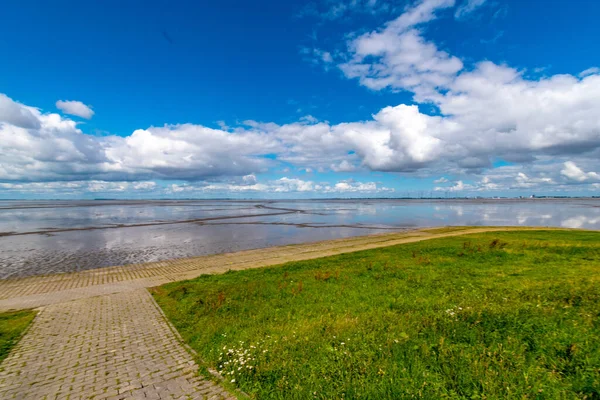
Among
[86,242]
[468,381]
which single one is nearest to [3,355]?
[468,381]

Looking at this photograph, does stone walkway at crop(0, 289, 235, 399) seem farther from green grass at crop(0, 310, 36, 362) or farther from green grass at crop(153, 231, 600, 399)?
green grass at crop(153, 231, 600, 399)

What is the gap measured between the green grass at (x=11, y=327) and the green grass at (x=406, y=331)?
191 inches

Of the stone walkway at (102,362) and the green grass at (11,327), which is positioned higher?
the stone walkway at (102,362)

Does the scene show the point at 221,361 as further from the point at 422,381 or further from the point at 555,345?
the point at 555,345

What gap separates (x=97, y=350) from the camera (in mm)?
9062

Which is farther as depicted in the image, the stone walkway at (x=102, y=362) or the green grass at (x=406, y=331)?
the stone walkway at (x=102, y=362)

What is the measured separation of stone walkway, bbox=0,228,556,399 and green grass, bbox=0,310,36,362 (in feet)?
0.87

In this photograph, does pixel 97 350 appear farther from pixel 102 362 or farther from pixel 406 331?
pixel 406 331

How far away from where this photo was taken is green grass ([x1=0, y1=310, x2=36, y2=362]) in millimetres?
9508

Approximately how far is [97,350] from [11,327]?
517 cm

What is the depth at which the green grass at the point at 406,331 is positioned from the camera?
6320 millimetres

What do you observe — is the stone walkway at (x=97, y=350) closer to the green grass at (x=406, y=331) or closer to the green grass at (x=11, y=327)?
the green grass at (x=11, y=327)

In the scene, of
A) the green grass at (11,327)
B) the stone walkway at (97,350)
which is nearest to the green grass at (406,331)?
the stone walkway at (97,350)

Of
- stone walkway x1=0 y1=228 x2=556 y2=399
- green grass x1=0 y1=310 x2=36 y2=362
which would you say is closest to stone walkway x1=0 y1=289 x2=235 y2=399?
stone walkway x1=0 y1=228 x2=556 y2=399
